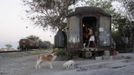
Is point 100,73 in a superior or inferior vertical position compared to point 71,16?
inferior

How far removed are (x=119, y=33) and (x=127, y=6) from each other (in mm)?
2461

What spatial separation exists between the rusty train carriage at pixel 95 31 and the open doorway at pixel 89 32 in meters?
0.28

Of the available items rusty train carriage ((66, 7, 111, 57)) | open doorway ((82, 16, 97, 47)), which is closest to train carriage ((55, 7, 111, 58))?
rusty train carriage ((66, 7, 111, 57))

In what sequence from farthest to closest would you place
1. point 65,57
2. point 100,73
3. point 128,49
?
point 128,49 < point 65,57 < point 100,73

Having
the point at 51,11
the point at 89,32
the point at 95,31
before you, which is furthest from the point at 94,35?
the point at 51,11

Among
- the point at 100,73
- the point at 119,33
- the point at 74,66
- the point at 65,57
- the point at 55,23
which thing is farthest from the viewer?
the point at 55,23

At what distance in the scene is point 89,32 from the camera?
21.7m

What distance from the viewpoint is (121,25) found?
28.6 m

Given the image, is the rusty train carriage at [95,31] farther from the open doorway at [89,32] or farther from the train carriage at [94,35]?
the open doorway at [89,32]

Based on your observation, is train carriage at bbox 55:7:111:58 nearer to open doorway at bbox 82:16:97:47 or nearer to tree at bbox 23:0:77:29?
open doorway at bbox 82:16:97:47

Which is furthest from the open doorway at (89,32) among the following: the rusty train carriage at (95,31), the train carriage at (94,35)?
the rusty train carriage at (95,31)

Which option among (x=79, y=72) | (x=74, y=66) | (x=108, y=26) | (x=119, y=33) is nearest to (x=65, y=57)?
(x=108, y=26)

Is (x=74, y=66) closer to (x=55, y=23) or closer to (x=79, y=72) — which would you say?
(x=79, y=72)

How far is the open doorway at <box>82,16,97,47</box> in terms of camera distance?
2092cm
